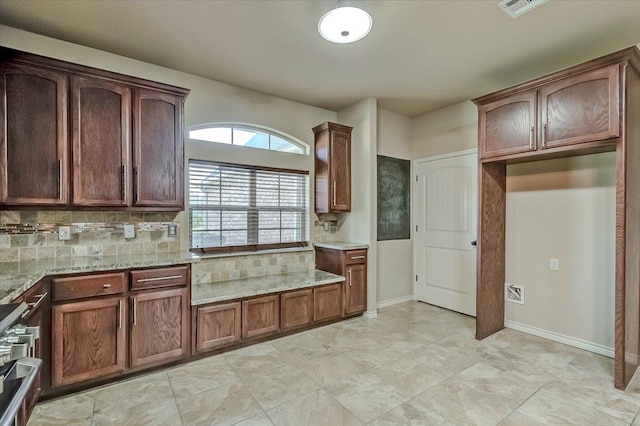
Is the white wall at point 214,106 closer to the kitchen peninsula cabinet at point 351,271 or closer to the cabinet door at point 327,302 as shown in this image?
the kitchen peninsula cabinet at point 351,271

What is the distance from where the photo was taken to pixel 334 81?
3.55 m

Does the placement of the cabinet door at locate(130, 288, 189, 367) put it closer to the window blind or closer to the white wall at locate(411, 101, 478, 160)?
the window blind

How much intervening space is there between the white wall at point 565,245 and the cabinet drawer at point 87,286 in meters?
3.96

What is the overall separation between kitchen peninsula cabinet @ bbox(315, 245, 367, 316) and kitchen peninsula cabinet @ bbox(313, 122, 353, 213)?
59cm

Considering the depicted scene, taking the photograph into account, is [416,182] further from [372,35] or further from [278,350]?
[278,350]

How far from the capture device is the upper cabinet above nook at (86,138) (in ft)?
7.57

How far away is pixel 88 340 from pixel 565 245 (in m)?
4.40

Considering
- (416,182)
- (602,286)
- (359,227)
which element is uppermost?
(416,182)

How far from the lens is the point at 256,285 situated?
3318 mm

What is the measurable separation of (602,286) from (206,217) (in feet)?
13.2

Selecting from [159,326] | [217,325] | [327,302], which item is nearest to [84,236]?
[159,326]

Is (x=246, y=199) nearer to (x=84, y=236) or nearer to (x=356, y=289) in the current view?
(x=84, y=236)

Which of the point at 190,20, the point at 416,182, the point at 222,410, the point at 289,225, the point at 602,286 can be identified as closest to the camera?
the point at 222,410

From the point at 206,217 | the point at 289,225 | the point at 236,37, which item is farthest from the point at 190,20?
the point at 289,225
